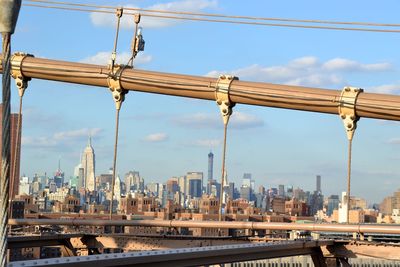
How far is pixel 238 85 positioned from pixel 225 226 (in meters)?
2.33

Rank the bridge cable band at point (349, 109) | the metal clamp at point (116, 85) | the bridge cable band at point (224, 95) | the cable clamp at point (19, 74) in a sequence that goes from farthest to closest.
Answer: the cable clamp at point (19, 74)
the metal clamp at point (116, 85)
the bridge cable band at point (224, 95)
the bridge cable band at point (349, 109)

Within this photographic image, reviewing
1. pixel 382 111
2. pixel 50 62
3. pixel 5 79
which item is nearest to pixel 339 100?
pixel 382 111

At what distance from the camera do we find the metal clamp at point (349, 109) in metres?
13.7

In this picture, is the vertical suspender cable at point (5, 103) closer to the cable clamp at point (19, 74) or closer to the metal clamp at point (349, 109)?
the metal clamp at point (349, 109)

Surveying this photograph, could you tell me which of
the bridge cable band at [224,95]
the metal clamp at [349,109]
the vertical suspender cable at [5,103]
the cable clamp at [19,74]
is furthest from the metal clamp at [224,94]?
the vertical suspender cable at [5,103]

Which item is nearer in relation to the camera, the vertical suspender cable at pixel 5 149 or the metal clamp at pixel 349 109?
the vertical suspender cable at pixel 5 149

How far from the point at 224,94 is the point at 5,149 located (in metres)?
8.31

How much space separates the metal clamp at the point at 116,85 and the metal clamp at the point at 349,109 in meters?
4.07

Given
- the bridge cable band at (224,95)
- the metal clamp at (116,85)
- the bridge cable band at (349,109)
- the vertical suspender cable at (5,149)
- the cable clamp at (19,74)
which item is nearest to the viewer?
the vertical suspender cable at (5,149)

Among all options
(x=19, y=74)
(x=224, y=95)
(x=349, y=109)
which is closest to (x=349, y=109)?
(x=349, y=109)

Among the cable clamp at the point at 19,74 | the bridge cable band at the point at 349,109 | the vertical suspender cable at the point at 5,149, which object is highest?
the cable clamp at the point at 19,74

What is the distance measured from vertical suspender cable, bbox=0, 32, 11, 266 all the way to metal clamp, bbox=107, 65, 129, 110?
9066 millimetres

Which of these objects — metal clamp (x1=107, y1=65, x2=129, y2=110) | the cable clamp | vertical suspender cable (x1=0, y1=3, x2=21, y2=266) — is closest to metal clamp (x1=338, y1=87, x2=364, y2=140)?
metal clamp (x1=107, y1=65, x2=129, y2=110)

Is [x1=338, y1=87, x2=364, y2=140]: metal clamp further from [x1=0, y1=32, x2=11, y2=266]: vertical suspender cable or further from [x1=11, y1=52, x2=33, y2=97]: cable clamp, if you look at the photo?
[x1=0, y1=32, x2=11, y2=266]: vertical suspender cable
